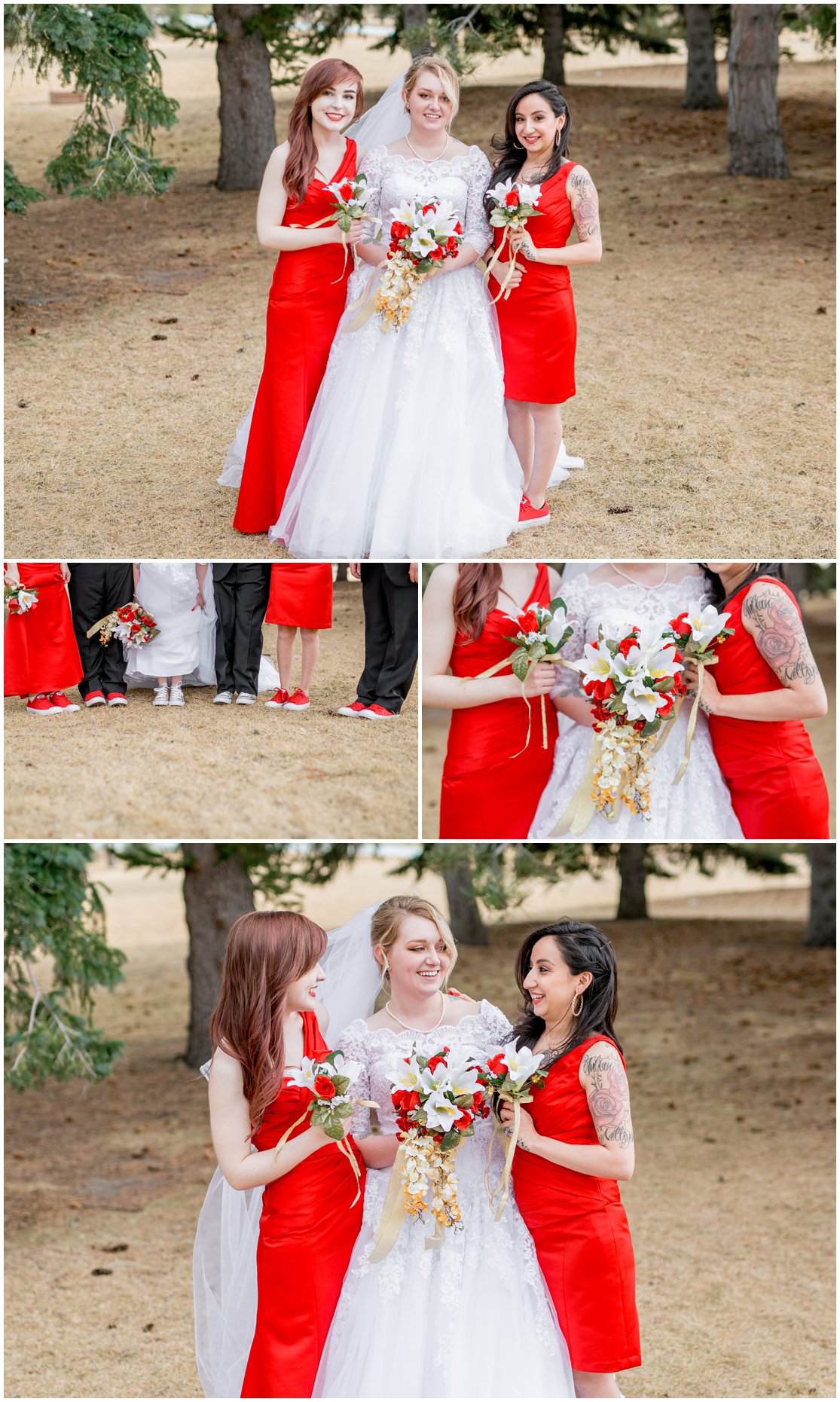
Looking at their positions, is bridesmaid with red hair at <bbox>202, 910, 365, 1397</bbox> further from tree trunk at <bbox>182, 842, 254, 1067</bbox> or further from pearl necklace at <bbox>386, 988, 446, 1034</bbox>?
tree trunk at <bbox>182, 842, 254, 1067</bbox>

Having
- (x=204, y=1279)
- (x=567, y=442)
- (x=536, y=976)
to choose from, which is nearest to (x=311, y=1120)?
(x=536, y=976)

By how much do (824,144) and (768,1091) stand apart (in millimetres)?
11567

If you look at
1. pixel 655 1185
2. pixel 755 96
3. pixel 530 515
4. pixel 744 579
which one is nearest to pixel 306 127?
pixel 530 515

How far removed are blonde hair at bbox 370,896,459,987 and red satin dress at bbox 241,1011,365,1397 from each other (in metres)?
0.40

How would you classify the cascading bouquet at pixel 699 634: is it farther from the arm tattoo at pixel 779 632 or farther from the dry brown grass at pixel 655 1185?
the dry brown grass at pixel 655 1185

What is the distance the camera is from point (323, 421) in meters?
6.46

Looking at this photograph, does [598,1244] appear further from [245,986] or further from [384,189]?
[384,189]

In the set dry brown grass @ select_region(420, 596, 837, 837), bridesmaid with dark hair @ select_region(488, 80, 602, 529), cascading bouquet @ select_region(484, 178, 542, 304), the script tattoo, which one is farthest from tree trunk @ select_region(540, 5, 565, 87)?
cascading bouquet @ select_region(484, 178, 542, 304)

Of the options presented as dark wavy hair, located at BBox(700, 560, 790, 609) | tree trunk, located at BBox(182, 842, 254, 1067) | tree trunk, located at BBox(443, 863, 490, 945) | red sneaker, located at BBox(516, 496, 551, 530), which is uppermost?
red sneaker, located at BBox(516, 496, 551, 530)

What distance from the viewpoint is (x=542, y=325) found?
6.43 meters

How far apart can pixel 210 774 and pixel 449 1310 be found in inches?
88.9

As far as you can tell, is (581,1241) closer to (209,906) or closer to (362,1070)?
(362,1070)

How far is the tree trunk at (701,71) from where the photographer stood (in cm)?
1875

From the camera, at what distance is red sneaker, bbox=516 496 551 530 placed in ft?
23.3
